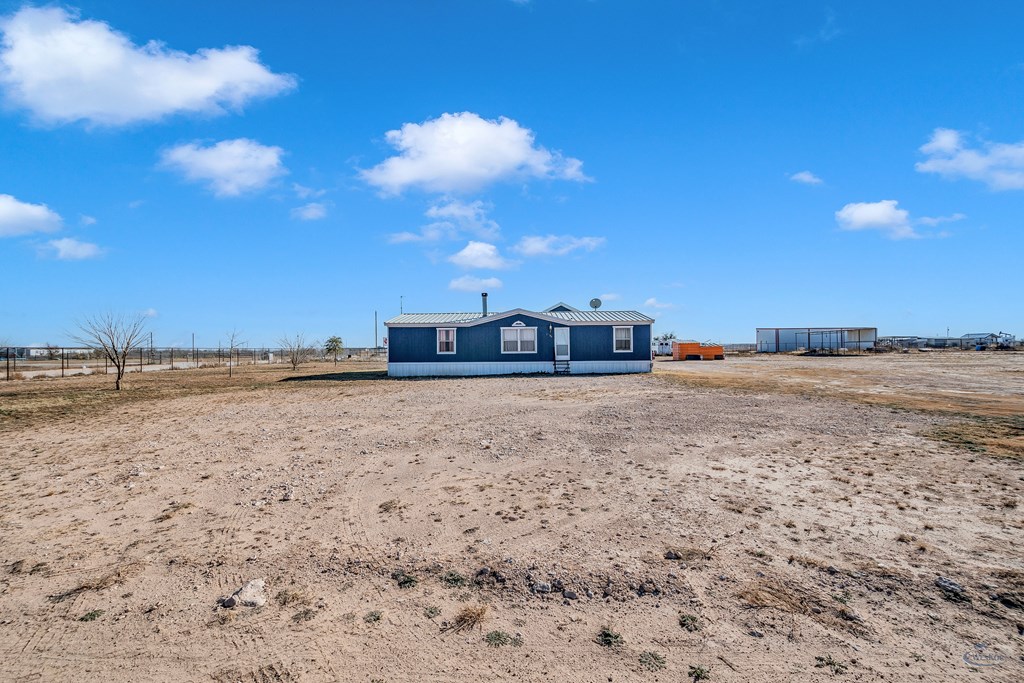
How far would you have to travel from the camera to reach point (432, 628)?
12.2 feet

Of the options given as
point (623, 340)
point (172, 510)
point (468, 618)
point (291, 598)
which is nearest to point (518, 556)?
point (468, 618)

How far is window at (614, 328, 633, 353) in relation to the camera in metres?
28.3

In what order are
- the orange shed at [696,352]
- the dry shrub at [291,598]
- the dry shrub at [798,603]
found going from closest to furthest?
the dry shrub at [798,603] < the dry shrub at [291,598] < the orange shed at [696,352]

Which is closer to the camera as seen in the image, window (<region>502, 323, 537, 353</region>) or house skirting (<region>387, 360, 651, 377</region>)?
house skirting (<region>387, 360, 651, 377</region>)

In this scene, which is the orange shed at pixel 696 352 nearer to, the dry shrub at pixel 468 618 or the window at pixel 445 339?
the window at pixel 445 339

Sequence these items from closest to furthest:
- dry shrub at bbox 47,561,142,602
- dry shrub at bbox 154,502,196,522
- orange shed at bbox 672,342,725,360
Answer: dry shrub at bbox 47,561,142,602 < dry shrub at bbox 154,502,196,522 < orange shed at bbox 672,342,725,360

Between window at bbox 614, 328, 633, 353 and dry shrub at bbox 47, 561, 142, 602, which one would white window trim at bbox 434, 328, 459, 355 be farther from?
dry shrub at bbox 47, 561, 142, 602

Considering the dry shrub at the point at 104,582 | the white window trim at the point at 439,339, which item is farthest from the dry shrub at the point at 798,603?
the white window trim at the point at 439,339

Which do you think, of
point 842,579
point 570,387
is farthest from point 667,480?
point 570,387

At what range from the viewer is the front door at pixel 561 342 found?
28.0m

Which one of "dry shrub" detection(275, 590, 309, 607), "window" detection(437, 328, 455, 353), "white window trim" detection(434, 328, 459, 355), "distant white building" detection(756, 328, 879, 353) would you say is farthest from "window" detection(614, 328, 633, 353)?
"distant white building" detection(756, 328, 879, 353)

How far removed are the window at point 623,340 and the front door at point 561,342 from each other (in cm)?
266

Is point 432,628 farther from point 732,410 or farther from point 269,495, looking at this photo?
point 732,410

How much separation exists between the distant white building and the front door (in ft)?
153
